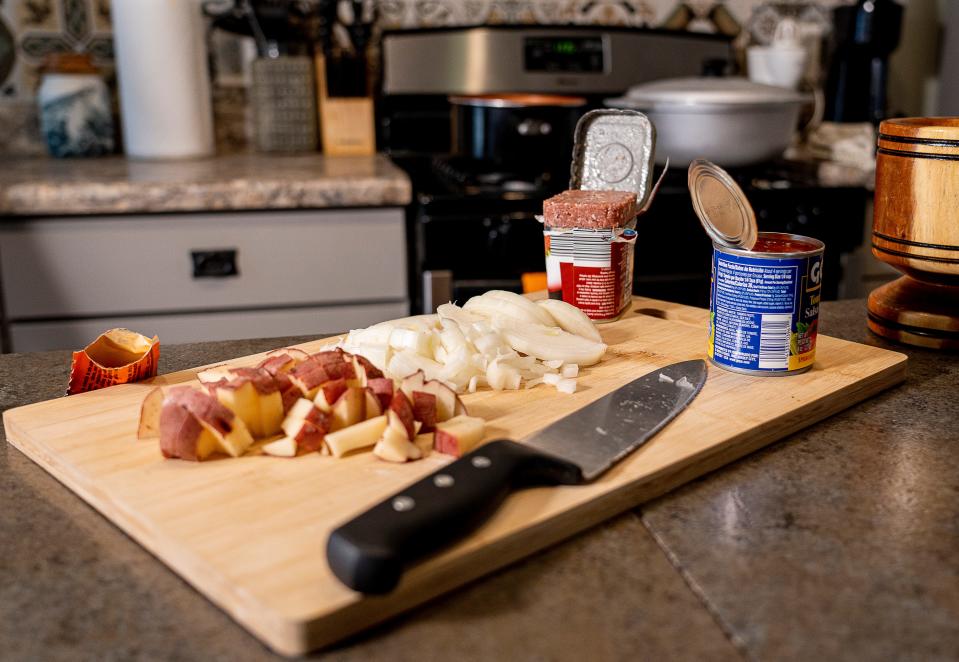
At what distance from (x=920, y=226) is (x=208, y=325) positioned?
147cm

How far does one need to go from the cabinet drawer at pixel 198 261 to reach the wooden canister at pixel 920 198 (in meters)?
1.17

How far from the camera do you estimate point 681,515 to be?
654 mm

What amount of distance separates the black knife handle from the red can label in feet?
1.49

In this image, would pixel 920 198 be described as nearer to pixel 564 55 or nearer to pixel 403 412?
pixel 403 412

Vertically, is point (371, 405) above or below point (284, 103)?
below

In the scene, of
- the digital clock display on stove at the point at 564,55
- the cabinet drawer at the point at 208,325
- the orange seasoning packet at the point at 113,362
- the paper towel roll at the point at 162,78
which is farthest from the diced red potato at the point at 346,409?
the digital clock display on stove at the point at 564,55

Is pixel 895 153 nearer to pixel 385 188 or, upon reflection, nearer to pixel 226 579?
pixel 226 579

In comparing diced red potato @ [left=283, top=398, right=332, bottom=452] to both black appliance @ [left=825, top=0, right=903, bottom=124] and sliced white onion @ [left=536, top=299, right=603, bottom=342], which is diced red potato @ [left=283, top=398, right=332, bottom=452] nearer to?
sliced white onion @ [left=536, top=299, right=603, bottom=342]

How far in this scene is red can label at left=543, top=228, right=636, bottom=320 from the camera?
1.07 meters

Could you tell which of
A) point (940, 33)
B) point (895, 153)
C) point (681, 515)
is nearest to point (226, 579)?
point (681, 515)

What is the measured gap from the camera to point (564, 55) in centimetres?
250

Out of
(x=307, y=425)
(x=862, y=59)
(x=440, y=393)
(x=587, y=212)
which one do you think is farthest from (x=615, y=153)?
(x=862, y=59)

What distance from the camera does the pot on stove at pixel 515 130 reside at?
6.67 feet

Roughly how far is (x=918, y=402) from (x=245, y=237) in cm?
143
